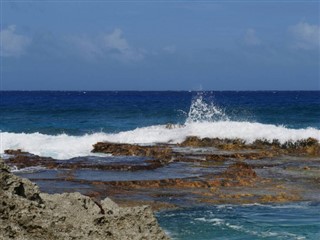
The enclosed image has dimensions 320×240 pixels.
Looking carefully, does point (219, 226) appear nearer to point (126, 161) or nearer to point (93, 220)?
point (93, 220)

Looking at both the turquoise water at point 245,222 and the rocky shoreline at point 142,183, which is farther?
the turquoise water at point 245,222

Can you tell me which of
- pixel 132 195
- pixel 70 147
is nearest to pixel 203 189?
pixel 132 195

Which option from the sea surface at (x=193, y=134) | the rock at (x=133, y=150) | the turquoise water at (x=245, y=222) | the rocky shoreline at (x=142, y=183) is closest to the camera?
the rocky shoreline at (x=142, y=183)

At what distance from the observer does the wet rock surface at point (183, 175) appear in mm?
14781

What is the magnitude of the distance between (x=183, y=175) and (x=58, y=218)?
41.2 ft

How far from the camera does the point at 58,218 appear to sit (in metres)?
5.78

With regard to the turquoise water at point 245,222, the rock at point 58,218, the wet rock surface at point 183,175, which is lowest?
the turquoise water at point 245,222

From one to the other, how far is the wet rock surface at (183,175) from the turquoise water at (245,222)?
2.59 ft

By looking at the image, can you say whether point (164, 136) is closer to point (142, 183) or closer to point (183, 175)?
point (183, 175)

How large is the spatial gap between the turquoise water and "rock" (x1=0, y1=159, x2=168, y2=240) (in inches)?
170

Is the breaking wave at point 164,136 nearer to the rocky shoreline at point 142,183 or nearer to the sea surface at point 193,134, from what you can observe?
the sea surface at point 193,134

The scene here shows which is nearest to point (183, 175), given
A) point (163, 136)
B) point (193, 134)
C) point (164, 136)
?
point (193, 134)

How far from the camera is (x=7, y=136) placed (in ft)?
113

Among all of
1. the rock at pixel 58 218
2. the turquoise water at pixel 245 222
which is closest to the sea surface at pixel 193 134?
the turquoise water at pixel 245 222
